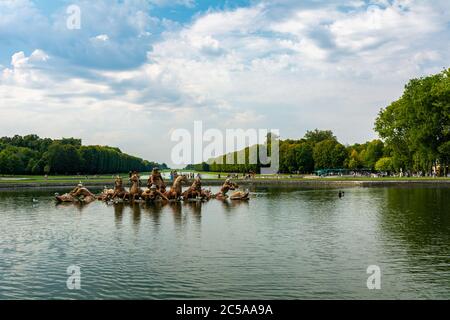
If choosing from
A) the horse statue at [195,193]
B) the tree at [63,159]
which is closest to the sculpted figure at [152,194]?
the horse statue at [195,193]

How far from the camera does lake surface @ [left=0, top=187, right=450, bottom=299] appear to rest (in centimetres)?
1573

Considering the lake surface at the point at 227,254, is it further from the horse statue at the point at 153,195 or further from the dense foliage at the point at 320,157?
the dense foliage at the point at 320,157

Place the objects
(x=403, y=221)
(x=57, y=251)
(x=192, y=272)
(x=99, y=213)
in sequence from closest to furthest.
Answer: (x=192, y=272) < (x=57, y=251) < (x=403, y=221) < (x=99, y=213)

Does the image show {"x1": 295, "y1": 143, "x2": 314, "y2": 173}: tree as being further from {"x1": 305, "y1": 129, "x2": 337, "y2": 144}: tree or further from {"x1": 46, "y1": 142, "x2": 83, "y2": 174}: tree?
{"x1": 46, "y1": 142, "x2": 83, "y2": 174}: tree

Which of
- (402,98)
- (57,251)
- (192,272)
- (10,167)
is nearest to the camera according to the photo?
(192,272)

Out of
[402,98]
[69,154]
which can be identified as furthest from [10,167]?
[402,98]

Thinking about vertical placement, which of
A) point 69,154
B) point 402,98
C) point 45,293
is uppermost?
point 402,98

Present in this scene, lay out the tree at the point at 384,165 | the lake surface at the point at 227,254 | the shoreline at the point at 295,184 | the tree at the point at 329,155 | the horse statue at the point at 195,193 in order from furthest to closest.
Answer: the tree at the point at 329,155 < the tree at the point at 384,165 < the shoreline at the point at 295,184 < the horse statue at the point at 195,193 < the lake surface at the point at 227,254

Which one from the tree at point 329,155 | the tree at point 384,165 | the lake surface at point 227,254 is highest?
the tree at point 329,155

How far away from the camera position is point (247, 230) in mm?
28141

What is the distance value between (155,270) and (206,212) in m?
20.4

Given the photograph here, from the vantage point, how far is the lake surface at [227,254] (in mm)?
15734

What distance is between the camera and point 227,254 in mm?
20938

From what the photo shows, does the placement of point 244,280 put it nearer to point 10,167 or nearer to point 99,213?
point 99,213
